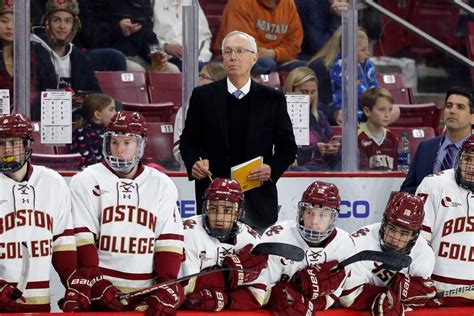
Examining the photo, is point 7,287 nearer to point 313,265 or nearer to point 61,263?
point 61,263

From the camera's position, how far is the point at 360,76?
7676 millimetres

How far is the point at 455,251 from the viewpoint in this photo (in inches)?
227

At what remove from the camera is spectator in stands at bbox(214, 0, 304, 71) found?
7371mm

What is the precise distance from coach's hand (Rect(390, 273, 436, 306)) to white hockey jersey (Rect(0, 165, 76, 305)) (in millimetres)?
1271

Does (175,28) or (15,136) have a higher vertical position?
(175,28)

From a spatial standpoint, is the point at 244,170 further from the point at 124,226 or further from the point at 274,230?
the point at 124,226

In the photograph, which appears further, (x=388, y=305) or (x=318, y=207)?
(x=318, y=207)

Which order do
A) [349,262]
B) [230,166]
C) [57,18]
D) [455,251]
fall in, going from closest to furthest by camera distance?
1. [349,262]
2. [455,251]
3. [230,166]
4. [57,18]

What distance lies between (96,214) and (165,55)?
6.89 ft

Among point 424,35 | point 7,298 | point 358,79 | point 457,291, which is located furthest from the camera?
point 424,35

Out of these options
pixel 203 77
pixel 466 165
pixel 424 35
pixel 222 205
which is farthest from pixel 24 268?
pixel 424 35

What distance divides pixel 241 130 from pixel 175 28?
3.99 feet

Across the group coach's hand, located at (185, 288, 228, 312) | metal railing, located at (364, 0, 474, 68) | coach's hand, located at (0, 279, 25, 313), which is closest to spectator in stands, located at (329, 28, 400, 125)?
metal railing, located at (364, 0, 474, 68)

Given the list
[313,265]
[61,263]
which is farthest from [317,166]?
[61,263]
